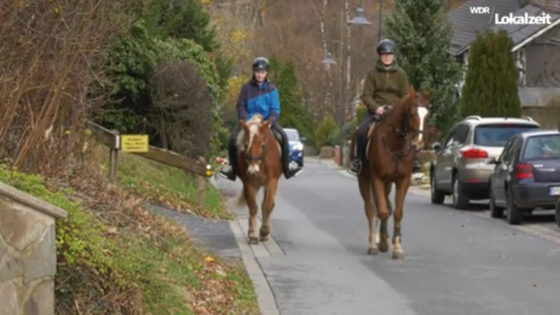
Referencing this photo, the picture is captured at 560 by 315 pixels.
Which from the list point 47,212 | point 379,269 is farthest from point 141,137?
point 47,212

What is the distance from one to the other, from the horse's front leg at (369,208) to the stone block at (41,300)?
24.6 feet

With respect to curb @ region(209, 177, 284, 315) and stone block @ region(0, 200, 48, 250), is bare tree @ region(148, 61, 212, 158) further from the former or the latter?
stone block @ region(0, 200, 48, 250)

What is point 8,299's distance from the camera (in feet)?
27.0

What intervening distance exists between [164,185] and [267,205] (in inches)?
272

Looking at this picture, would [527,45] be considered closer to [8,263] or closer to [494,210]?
[494,210]

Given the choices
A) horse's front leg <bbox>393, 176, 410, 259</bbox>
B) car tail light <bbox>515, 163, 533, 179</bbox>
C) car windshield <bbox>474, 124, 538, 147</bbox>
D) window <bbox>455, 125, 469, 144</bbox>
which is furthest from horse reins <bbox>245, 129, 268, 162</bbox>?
window <bbox>455, 125, 469, 144</bbox>

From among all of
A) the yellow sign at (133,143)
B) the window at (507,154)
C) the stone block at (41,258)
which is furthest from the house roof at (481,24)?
the stone block at (41,258)

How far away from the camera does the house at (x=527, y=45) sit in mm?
46625

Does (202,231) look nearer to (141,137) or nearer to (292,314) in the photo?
(141,137)

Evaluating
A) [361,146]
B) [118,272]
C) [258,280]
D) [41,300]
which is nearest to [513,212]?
[361,146]

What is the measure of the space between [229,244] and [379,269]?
8.86 feet

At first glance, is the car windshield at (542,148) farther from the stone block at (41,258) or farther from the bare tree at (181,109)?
the stone block at (41,258)

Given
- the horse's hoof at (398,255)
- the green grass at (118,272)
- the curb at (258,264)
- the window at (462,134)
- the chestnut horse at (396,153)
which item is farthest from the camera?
the window at (462,134)

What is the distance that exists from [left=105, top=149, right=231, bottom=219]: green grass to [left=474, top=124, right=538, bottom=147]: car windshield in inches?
205
